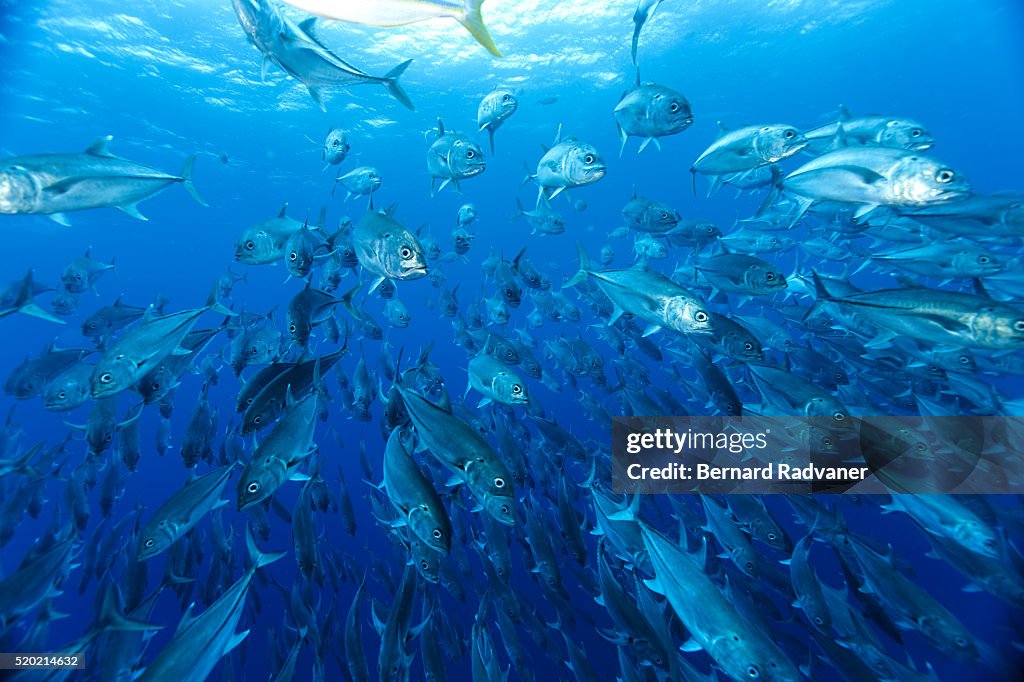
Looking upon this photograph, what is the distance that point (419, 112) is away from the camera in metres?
26.6

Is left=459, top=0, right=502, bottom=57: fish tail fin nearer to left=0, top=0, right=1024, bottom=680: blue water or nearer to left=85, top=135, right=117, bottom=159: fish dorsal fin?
left=85, top=135, right=117, bottom=159: fish dorsal fin

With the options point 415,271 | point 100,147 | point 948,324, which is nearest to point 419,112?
point 100,147

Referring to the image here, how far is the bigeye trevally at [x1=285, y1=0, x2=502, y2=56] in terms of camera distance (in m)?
1.66

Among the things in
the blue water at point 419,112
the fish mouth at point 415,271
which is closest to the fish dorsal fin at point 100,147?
the fish mouth at point 415,271

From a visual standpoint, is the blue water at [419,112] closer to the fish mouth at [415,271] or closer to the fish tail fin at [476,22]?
the fish mouth at [415,271]

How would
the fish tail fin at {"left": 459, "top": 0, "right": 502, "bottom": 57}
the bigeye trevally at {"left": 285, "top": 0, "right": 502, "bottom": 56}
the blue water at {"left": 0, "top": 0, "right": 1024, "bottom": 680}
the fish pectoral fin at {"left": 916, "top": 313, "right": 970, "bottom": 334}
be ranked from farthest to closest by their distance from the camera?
1. the blue water at {"left": 0, "top": 0, "right": 1024, "bottom": 680}
2. the fish pectoral fin at {"left": 916, "top": 313, "right": 970, "bottom": 334}
3. the fish tail fin at {"left": 459, "top": 0, "right": 502, "bottom": 57}
4. the bigeye trevally at {"left": 285, "top": 0, "right": 502, "bottom": 56}

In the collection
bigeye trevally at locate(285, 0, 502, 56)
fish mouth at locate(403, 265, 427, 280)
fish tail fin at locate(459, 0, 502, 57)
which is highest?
fish tail fin at locate(459, 0, 502, 57)

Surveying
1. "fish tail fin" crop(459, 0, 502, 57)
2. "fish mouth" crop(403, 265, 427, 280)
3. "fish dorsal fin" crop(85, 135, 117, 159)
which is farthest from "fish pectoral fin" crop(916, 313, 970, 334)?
"fish dorsal fin" crop(85, 135, 117, 159)

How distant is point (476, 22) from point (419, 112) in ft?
91.5

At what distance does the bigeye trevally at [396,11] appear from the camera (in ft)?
5.45

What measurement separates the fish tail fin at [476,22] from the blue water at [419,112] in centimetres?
565

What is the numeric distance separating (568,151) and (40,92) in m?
27.4

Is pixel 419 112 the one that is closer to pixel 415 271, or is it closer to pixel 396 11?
pixel 415 271

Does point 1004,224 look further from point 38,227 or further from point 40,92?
point 38,227
